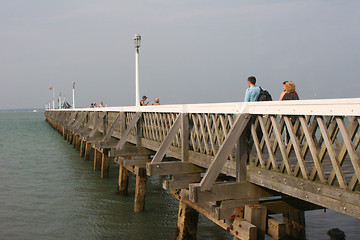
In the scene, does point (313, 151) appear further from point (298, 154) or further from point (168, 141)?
point (168, 141)

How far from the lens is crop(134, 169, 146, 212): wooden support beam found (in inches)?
441

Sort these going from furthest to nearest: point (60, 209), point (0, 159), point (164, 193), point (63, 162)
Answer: point (0, 159) < point (63, 162) < point (164, 193) < point (60, 209)

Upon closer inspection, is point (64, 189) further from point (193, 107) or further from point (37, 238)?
point (193, 107)

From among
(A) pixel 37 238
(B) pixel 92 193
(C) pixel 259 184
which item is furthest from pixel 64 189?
(C) pixel 259 184

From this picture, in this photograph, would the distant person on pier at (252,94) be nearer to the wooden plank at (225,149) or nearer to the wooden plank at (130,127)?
the wooden plank at (225,149)

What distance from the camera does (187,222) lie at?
8.27 m

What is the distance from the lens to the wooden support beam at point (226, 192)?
6070 mm

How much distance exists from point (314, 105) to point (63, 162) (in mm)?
20128

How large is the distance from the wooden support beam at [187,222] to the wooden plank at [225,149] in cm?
224

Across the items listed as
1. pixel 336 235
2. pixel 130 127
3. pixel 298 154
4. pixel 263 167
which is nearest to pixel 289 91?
pixel 263 167

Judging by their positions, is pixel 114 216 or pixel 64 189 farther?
pixel 64 189

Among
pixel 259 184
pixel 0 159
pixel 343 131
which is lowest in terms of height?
pixel 0 159

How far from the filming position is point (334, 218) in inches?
445

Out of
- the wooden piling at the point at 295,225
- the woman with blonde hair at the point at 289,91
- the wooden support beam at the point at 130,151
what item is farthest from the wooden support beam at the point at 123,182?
the woman with blonde hair at the point at 289,91
